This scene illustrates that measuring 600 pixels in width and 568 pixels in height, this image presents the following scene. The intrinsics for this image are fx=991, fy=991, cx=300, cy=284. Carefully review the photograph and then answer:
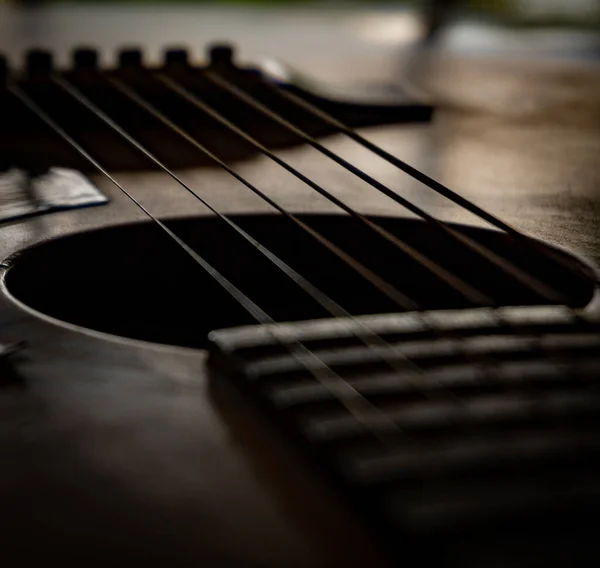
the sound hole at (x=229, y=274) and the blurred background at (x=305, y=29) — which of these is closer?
the sound hole at (x=229, y=274)

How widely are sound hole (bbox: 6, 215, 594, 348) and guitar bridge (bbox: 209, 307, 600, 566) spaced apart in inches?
13.3

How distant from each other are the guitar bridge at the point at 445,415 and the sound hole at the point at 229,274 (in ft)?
1.11

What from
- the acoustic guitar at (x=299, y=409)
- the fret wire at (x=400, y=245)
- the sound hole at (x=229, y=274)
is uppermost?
the fret wire at (x=400, y=245)

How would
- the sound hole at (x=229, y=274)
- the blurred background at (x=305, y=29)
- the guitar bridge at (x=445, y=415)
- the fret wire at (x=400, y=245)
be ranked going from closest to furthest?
the guitar bridge at (x=445, y=415), the fret wire at (x=400, y=245), the sound hole at (x=229, y=274), the blurred background at (x=305, y=29)

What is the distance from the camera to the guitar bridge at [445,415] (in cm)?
53

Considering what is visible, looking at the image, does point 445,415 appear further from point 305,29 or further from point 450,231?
point 305,29

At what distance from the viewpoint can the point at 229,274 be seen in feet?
4.81

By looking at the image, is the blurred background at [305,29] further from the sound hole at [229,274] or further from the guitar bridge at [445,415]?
the guitar bridge at [445,415]

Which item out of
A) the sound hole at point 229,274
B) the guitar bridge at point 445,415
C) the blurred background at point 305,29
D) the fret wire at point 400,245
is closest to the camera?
the guitar bridge at point 445,415

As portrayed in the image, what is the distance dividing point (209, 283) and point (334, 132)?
1.59 ft

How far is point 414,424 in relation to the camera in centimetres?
62

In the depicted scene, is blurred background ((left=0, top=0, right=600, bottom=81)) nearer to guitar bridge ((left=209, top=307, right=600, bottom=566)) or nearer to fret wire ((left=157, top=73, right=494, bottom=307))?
fret wire ((left=157, top=73, right=494, bottom=307))

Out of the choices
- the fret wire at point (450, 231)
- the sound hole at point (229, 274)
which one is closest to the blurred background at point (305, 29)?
the sound hole at point (229, 274)

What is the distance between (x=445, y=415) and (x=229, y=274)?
863 mm
